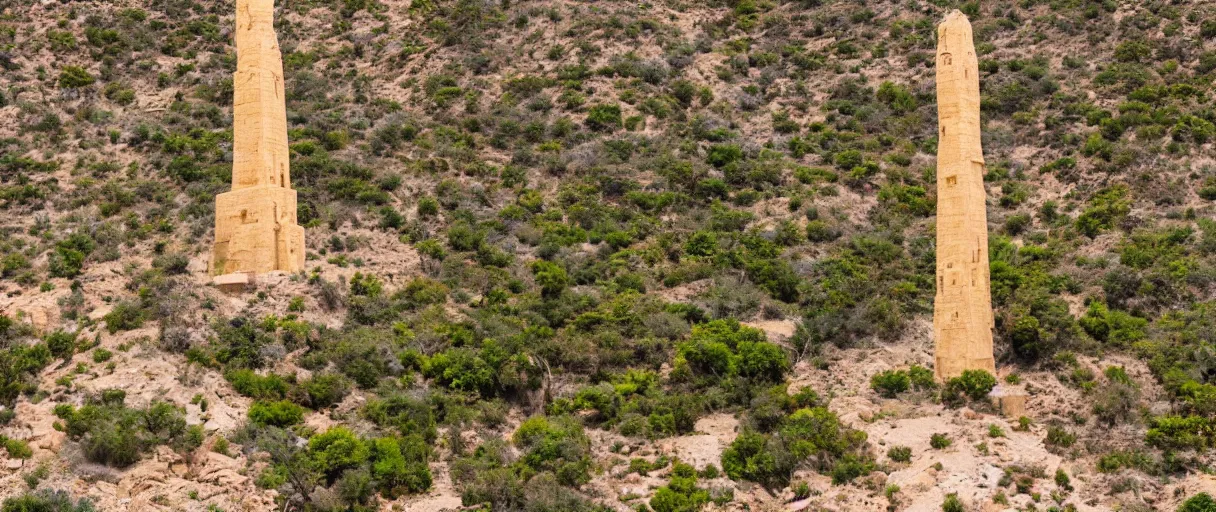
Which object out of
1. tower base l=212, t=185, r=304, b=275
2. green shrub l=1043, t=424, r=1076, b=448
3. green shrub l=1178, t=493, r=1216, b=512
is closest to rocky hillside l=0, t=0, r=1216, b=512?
green shrub l=1043, t=424, r=1076, b=448

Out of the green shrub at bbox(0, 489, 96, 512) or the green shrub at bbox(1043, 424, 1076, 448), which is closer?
the green shrub at bbox(0, 489, 96, 512)

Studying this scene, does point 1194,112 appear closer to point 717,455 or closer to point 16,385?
point 717,455

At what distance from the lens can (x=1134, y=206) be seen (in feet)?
152

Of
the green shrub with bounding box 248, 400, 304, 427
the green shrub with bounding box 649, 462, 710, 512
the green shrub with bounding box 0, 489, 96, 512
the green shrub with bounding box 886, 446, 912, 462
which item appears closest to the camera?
the green shrub with bounding box 0, 489, 96, 512

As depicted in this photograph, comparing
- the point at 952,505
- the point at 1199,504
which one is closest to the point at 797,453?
the point at 952,505

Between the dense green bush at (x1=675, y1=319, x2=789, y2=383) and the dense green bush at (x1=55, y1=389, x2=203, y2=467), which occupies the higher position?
the dense green bush at (x1=675, y1=319, x2=789, y2=383)

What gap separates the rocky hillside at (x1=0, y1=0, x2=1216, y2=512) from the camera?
109 feet

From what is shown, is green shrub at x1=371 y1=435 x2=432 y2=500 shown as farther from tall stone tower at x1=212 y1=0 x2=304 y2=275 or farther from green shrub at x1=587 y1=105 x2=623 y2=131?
green shrub at x1=587 y1=105 x2=623 y2=131

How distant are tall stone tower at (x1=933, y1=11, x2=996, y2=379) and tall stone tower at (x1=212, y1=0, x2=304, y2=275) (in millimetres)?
16031

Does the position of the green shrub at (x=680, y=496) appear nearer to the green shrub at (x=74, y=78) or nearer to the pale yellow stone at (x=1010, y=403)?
the pale yellow stone at (x=1010, y=403)

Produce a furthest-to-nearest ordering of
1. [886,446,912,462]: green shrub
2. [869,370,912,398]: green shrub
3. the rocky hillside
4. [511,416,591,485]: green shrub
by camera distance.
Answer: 1. [869,370,912,398]: green shrub
2. [511,416,591,485]: green shrub
3. [886,446,912,462]: green shrub
4. the rocky hillside

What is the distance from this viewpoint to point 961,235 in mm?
36438

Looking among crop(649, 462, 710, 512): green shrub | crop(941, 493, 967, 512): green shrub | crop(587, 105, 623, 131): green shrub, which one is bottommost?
crop(649, 462, 710, 512): green shrub

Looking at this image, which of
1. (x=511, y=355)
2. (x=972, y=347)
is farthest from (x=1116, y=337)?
(x=511, y=355)
